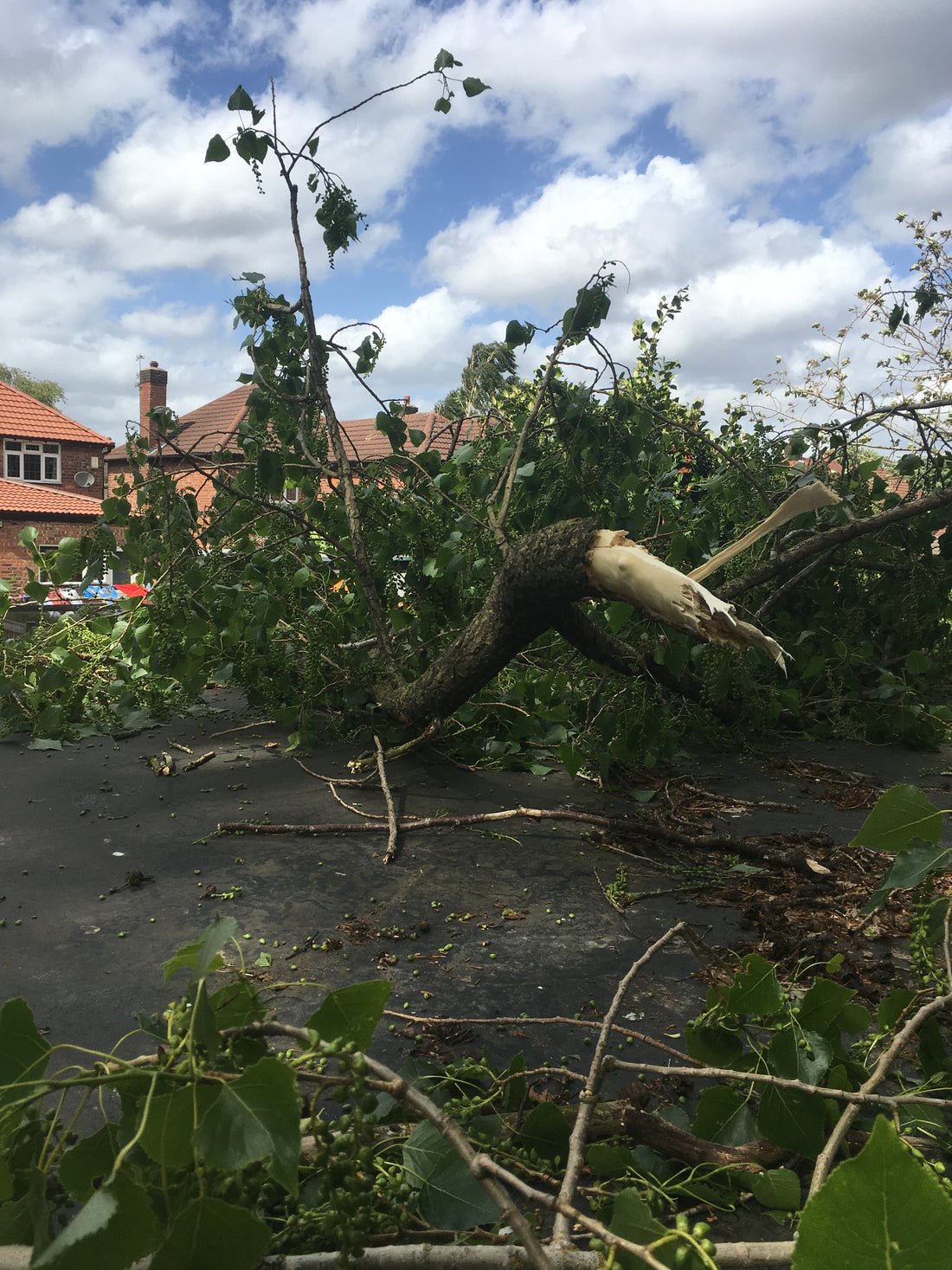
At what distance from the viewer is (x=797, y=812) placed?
3.78m

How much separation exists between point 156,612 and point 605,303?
258 centimetres

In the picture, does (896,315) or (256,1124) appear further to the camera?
(896,315)

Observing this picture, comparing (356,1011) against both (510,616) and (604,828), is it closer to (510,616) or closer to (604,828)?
(604,828)

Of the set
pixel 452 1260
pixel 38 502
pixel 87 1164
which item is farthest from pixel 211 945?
pixel 38 502

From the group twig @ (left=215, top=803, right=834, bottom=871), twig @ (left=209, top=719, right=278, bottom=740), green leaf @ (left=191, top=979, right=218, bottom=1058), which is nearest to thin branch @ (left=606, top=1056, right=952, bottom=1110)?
green leaf @ (left=191, top=979, right=218, bottom=1058)

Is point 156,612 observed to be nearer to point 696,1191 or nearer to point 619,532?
point 619,532

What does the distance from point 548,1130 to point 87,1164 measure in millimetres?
751

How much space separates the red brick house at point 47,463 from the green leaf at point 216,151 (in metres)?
22.8

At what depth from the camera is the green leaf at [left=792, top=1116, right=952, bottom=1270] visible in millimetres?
613

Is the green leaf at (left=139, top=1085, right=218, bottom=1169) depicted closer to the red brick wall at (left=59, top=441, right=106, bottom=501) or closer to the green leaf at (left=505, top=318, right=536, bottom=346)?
the green leaf at (left=505, top=318, right=536, bottom=346)

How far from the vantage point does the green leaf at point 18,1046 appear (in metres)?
0.94

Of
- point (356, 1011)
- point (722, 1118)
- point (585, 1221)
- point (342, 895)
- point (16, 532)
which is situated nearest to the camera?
point (585, 1221)

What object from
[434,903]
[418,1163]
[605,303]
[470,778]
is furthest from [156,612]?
[418,1163]

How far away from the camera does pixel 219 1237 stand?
84cm
